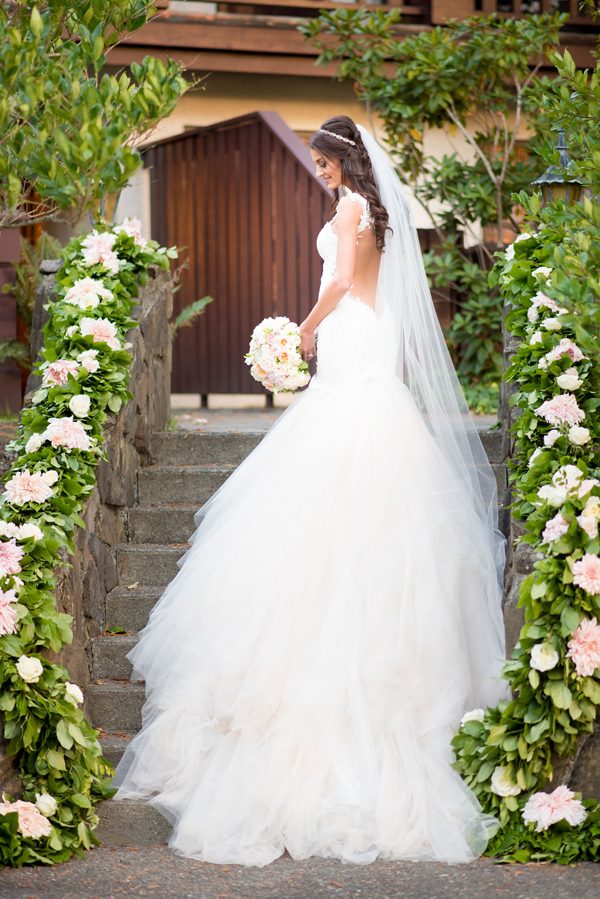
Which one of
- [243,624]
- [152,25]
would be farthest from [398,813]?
[152,25]

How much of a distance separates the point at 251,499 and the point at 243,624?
54 centimetres

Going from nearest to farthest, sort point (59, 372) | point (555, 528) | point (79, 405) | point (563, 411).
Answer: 1. point (555, 528)
2. point (563, 411)
3. point (79, 405)
4. point (59, 372)

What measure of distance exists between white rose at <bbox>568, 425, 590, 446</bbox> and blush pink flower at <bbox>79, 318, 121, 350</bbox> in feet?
6.96

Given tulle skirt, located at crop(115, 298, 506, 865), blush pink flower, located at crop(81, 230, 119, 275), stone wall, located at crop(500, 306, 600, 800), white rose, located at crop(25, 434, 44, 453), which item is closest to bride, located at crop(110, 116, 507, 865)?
tulle skirt, located at crop(115, 298, 506, 865)

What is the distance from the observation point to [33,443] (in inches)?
193

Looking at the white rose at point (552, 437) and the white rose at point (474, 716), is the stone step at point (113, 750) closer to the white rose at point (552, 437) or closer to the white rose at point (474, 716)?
the white rose at point (474, 716)

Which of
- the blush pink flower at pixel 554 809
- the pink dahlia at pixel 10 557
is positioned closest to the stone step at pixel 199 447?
the pink dahlia at pixel 10 557

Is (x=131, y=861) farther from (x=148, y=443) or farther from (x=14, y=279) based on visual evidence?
(x=14, y=279)

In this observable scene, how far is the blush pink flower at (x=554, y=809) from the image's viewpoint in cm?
388

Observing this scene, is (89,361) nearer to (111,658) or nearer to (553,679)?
(111,658)

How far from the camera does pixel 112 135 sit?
3.20 metres

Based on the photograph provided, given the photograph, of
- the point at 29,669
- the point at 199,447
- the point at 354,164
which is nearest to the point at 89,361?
the point at 199,447

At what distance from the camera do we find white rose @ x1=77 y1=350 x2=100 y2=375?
5.21 metres

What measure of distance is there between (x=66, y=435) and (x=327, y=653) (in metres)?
1.47
